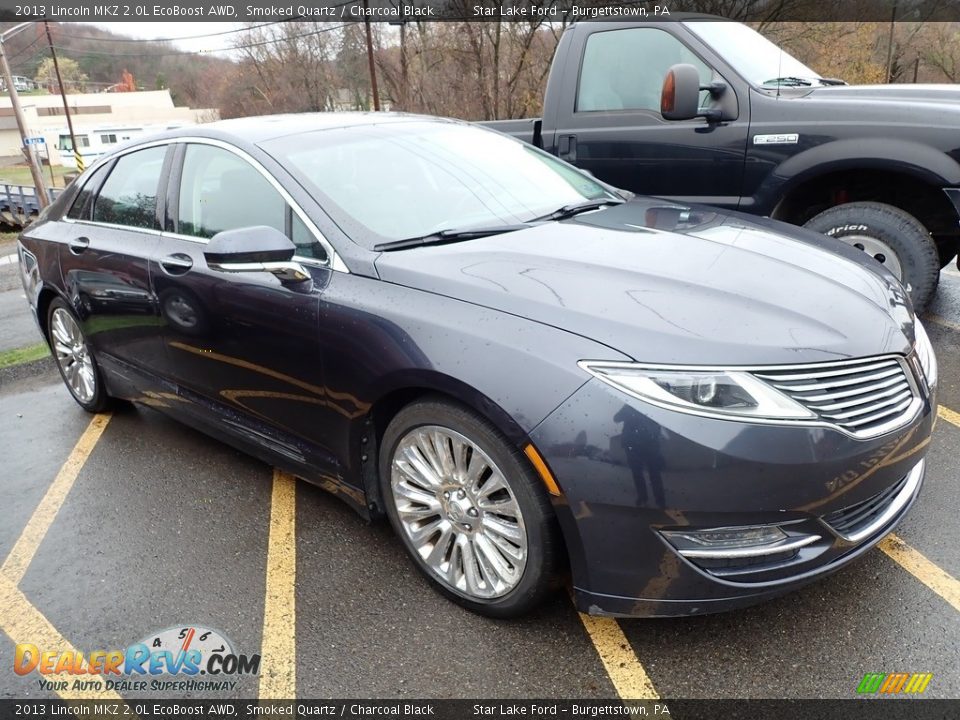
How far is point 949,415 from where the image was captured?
11.7 feet

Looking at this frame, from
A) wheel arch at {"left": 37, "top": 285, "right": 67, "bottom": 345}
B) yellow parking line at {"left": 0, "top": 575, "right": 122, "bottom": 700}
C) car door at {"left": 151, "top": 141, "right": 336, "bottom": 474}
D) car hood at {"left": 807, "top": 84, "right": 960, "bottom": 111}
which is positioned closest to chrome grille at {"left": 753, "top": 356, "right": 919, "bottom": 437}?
car door at {"left": 151, "top": 141, "right": 336, "bottom": 474}

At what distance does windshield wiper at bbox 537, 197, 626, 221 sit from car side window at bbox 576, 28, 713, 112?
67.3 inches

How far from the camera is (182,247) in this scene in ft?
10.7

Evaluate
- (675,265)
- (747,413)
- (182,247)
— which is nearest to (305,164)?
(182,247)

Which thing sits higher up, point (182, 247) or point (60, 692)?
point (182, 247)

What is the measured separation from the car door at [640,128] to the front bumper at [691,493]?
9.43ft

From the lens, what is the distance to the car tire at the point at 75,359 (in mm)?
4258

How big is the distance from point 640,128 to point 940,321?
242 centimetres

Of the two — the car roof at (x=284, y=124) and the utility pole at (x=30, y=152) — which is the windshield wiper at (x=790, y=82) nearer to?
the car roof at (x=284, y=124)

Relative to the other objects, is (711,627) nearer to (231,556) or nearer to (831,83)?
(231,556)

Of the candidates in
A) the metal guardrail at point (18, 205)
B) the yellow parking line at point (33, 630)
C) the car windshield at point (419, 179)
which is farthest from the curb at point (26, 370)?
the metal guardrail at point (18, 205)

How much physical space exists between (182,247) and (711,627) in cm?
271

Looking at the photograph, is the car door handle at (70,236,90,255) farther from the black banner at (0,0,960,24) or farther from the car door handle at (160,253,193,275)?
the black banner at (0,0,960,24)

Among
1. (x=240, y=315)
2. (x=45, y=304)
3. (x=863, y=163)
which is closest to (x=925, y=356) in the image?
(x=863, y=163)
